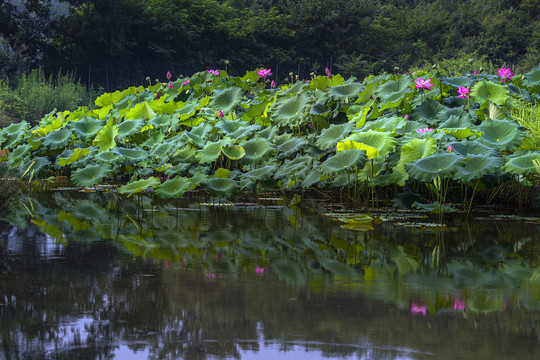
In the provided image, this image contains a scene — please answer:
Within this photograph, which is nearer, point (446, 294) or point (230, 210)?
point (446, 294)

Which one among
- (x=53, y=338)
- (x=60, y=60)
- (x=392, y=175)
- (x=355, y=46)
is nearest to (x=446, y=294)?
(x=53, y=338)

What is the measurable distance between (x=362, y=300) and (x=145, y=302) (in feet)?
2.87

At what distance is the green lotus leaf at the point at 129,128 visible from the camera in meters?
7.48

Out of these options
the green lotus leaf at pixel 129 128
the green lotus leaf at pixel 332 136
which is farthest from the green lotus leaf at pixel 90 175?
the green lotus leaf at pixel 332 136

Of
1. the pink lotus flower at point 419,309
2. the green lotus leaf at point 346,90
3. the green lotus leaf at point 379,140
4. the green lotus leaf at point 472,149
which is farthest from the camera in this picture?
the green lotus leaf at point 346,90

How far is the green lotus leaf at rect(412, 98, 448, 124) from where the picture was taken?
643cm

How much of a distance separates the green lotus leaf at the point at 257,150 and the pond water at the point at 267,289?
1.47 metres

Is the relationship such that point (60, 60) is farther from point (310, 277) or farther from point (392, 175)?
point (310, 277)

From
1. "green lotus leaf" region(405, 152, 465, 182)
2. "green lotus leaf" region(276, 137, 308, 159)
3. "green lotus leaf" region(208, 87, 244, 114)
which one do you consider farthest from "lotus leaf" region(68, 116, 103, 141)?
"green lotus leaf" region(405, 152, 465, 182)

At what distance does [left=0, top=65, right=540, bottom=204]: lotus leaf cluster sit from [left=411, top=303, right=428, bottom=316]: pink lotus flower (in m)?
2.20

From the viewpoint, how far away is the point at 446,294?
2.87 meters

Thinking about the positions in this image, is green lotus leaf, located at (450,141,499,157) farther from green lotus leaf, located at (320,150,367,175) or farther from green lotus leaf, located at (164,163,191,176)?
green lotus leaf, located at (164,163,191,176)

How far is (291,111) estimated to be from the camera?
279 inches

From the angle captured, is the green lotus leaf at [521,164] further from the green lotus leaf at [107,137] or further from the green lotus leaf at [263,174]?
the green lotus leaf at [107,137]
